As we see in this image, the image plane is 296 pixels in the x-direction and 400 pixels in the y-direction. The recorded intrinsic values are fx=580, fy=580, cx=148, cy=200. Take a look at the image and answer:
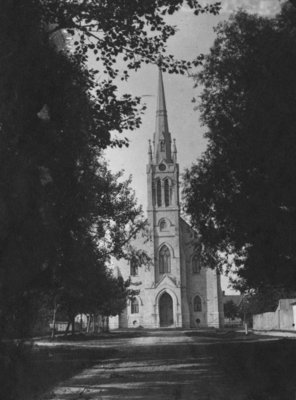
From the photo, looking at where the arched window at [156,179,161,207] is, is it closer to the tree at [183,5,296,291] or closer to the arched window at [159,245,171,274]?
the arched window at [159,245,171,274]

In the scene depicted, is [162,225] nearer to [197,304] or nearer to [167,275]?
[167,275]

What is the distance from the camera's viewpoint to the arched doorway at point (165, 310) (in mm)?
75375

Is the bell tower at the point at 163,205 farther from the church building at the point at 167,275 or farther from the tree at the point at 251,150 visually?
the tree at the point at 251,150

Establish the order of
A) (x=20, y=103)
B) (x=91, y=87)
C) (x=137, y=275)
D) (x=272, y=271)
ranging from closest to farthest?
(x=20, y=103) → (x=91, y=87) → (x=272, y=271) → (x=137, y=275)

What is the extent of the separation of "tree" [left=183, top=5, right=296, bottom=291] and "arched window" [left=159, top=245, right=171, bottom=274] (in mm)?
55682

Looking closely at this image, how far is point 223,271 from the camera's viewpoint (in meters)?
22.5

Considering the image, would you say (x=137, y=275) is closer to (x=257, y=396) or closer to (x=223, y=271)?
Answer: (x=223, y=271)

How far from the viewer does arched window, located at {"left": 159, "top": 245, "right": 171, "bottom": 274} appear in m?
76.1

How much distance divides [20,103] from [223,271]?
1566cm

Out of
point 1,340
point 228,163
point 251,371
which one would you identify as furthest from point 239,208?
point 1,340

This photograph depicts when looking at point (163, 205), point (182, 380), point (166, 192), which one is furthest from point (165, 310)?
point (182, 380)

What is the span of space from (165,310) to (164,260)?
6.49 m

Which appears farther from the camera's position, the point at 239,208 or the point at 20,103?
the point at 239,208

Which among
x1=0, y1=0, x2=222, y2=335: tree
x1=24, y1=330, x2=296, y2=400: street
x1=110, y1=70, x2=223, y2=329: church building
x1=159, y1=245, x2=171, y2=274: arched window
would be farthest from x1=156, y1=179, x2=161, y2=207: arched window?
x1=0, y1=0, x2=222, y2=335: tree
